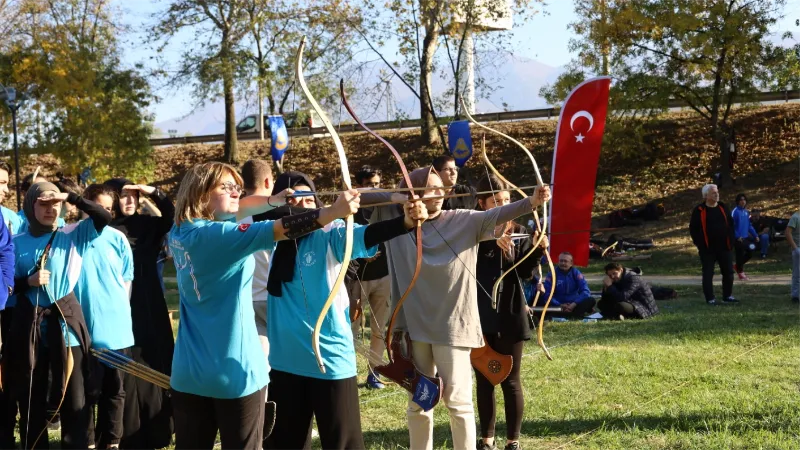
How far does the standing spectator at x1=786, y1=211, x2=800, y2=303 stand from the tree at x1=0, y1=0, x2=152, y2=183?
61.4 ft

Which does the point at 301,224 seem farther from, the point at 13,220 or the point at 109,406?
the point at 13,220

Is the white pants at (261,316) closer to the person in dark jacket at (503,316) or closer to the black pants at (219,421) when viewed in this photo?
the person in dark jacket at (503,316)

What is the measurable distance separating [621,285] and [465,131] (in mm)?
11161

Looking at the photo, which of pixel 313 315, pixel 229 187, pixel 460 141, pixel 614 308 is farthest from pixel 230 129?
pixel 229 187

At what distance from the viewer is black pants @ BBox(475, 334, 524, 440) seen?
5160mm

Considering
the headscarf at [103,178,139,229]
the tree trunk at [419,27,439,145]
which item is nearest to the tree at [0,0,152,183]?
the tree trunk at [419,27,439,145]

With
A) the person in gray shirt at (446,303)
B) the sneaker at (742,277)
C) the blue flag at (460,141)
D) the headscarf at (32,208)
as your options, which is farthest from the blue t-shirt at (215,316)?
the blue flag at (460,141)

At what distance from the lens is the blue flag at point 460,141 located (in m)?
22.2

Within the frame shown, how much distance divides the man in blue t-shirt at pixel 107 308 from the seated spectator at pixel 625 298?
746cm

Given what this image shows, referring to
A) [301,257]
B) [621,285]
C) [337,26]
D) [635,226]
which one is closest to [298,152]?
[337,26]

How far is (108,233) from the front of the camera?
546 centimetres

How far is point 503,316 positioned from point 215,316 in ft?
7.24

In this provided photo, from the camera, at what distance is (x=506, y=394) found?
17.1 feet

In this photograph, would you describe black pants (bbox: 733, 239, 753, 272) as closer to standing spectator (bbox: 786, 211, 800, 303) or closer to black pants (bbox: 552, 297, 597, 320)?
standing spectator (bbox: 786, 211, 800, 303)
